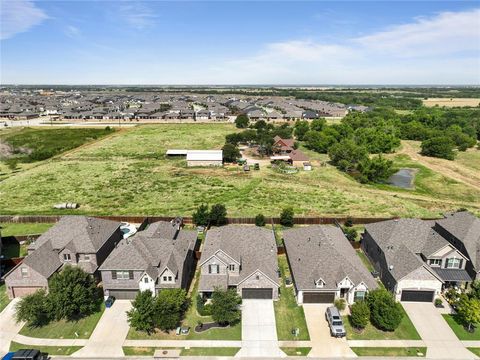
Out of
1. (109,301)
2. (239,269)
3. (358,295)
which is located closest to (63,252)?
(109,301)

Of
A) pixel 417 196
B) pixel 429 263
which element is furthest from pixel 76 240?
pixel 417 196

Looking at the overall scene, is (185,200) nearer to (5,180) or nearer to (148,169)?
(148,169)

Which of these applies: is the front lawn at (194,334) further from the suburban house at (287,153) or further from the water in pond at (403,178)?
the water in pond at (403,178)

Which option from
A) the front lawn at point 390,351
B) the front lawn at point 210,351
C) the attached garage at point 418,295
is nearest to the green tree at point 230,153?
the attached garage at point 418,295

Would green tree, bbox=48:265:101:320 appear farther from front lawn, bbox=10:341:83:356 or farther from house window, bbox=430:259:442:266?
house window, bbox=430:259:442:266

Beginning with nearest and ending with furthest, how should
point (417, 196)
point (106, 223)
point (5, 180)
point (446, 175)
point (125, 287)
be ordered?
point (125, 287) < point (106, 223) < point (417, 196) < point (5, 180) < point (446, 175)

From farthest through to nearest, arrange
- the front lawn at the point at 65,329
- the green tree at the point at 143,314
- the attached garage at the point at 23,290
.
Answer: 1. the attached garage at the point at 23,290
2. the front lawn at the point at 65,329
3. the green tree at the point at 143,314

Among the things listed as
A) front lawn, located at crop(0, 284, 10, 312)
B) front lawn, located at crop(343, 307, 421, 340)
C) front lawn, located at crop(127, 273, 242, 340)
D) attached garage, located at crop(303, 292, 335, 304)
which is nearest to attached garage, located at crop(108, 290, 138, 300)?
front lawn, located at crop(127, 273, 242, 340)
